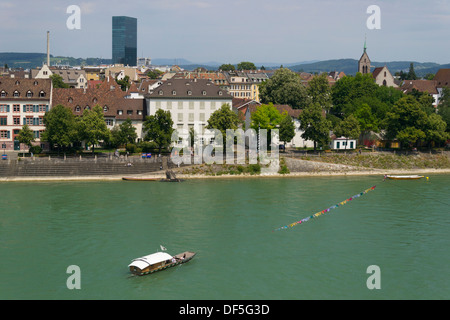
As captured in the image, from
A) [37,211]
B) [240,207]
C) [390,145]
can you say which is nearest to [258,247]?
[240,207]

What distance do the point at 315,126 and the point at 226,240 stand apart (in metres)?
36.1

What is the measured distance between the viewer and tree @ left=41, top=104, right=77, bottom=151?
64188 millimetres

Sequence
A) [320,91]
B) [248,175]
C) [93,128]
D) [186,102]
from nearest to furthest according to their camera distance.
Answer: [248,175] < [93,128] < [186,102] < [320,91]

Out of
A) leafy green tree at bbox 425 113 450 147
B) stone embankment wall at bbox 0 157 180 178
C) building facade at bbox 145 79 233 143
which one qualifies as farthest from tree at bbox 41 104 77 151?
leafy green tree at bbox 425 113 450 147

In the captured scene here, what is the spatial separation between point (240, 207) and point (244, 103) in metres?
42.5

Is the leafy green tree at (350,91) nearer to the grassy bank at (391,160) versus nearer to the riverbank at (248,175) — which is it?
the grassy bank at (391,160)

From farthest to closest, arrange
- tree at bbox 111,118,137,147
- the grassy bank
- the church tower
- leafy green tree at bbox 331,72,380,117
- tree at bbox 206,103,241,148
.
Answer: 1. the church tower
2. leafy green tree at bbox 331,72,380,117
3. tree at bbox 111,118,137,147
4. the grassy bank
5. tree at bbox 206,103,241,148

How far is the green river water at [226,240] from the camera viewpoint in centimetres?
2928

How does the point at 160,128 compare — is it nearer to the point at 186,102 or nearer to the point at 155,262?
the point at 186,102

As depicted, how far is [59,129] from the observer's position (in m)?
64.4

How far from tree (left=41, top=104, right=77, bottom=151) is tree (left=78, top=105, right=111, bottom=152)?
1086 mm

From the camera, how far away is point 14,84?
71.5m

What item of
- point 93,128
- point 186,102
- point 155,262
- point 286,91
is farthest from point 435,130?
point 155,262

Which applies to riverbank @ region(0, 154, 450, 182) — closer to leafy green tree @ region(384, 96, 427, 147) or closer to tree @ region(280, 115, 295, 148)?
leafy green tree @ region(384, 96, 427, 147)
